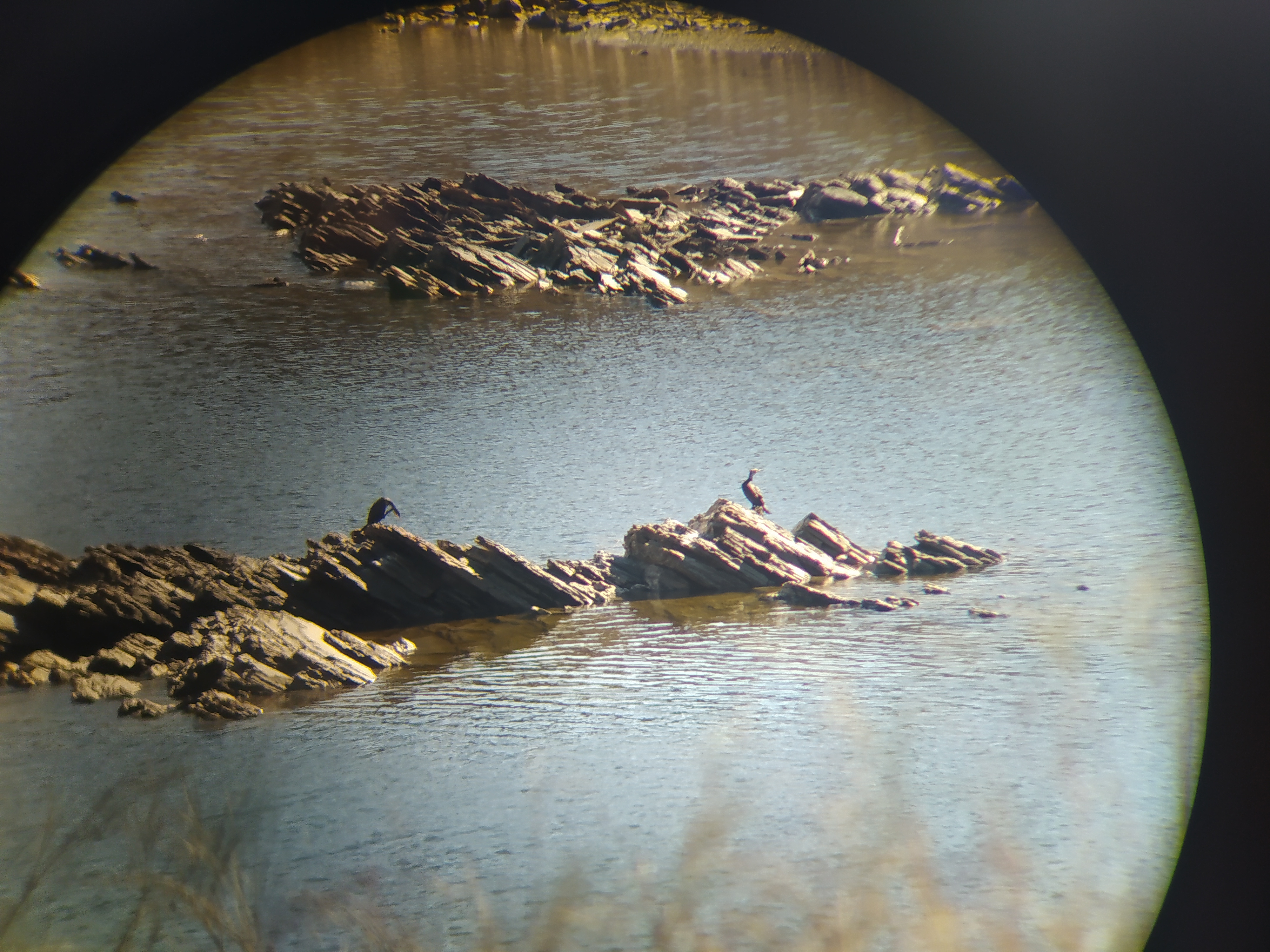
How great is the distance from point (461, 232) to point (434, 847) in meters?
2.06

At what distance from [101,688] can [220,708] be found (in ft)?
1.60

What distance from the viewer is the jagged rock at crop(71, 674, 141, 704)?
116 inches

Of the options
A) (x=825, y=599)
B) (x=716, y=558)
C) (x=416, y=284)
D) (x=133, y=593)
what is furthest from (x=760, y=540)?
(x=133, y=593)

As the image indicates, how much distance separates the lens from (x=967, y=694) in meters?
2.67

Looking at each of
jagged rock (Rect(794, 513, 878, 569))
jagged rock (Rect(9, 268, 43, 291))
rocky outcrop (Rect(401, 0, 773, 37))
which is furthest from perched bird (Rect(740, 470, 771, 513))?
jagged rock (Rect(9, 268, 43, 291))

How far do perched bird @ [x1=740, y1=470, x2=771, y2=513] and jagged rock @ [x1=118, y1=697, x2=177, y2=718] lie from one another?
7.24 ft

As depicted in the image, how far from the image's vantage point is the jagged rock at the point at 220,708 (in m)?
2.91

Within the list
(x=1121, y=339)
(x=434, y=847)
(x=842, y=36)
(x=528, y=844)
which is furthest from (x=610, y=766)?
(x=842, y=36)

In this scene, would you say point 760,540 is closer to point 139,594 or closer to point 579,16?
point 579,16

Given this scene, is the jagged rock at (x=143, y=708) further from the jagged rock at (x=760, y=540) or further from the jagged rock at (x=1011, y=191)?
the jagged rock at (x=1011, y=191)

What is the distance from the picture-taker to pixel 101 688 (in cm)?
302

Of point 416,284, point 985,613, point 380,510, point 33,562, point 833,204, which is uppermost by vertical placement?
point 833,204

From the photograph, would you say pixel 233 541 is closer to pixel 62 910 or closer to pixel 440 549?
pixel 440 549

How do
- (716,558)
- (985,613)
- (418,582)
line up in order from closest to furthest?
(985,613) < (716,558) < (418,582)
